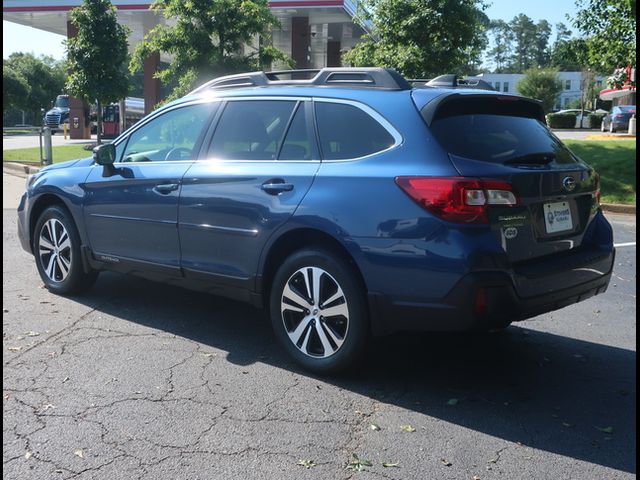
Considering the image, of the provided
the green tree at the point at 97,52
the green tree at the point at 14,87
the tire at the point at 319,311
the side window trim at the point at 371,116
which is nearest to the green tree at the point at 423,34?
the green tree at the point at 97,52

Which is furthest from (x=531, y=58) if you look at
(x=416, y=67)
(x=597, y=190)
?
(x=597, y=190)

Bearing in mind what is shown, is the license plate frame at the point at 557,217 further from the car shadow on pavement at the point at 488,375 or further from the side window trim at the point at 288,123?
the side window trim at the point at 288,123

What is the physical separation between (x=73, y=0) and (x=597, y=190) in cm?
3270

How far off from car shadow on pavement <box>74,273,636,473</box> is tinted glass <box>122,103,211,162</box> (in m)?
1.30

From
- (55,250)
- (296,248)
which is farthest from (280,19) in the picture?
(296,248)

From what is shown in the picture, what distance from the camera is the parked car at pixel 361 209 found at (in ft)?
12.5

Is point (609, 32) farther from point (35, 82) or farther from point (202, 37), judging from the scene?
point (35, 82)

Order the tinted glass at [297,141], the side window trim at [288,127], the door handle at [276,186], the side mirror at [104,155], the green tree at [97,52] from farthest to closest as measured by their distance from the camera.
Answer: the green tree at [97,52]
the side mirror at [104,155]
the side window trim at [288,127]
the tinted glass at [297,141]
the door handle at [276,186]

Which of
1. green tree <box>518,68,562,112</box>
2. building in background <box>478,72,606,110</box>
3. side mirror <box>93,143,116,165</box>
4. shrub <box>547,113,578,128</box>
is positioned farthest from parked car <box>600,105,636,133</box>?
building in background <box>478,72,606,110</box>

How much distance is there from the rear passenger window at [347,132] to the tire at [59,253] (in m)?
2.68

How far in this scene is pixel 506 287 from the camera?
148 inches

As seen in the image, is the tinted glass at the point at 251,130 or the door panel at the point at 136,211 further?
the door panel at the point at 136,211

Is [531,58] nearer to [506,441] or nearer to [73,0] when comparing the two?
[73,0]

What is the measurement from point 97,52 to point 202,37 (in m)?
6.13
